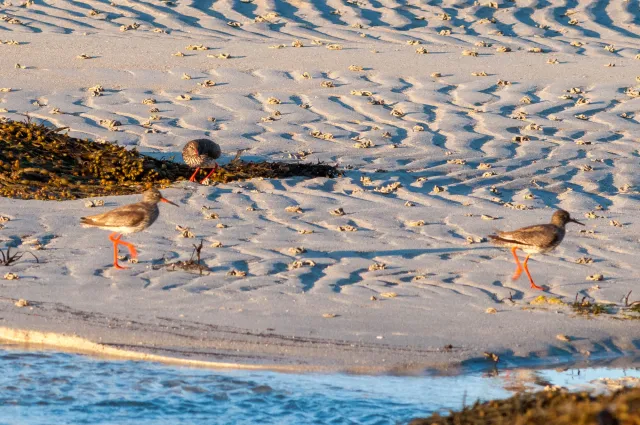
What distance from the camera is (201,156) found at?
11898 mm

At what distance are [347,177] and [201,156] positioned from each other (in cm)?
149

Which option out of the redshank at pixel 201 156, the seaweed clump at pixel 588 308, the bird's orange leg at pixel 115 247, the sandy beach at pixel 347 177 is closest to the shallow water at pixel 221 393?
the sandy beach at pixel 347 177

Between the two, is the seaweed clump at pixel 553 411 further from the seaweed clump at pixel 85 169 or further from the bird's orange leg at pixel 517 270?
the seaweed clump at pixel 85 169

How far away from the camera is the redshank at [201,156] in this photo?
1188cm

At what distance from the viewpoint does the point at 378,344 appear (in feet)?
24.9

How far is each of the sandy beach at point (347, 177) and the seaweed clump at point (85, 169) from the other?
0.30 meters

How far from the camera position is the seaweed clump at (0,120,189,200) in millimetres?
11531

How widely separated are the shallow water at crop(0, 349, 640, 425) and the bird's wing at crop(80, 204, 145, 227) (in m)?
2.26

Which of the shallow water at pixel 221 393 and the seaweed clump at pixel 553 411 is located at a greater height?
the seaweed clump at pixel 553 411

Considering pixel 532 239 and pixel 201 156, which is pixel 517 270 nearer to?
pixel 532 239

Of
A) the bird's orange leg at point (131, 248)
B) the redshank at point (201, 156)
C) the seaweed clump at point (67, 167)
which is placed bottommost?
the bird's orange leg at point (131, 248)

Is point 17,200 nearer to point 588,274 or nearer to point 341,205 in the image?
point 341,205

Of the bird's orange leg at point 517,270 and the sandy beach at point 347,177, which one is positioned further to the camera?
the bird's orange leg at point 517,270

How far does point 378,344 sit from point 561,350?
1.21 meters
